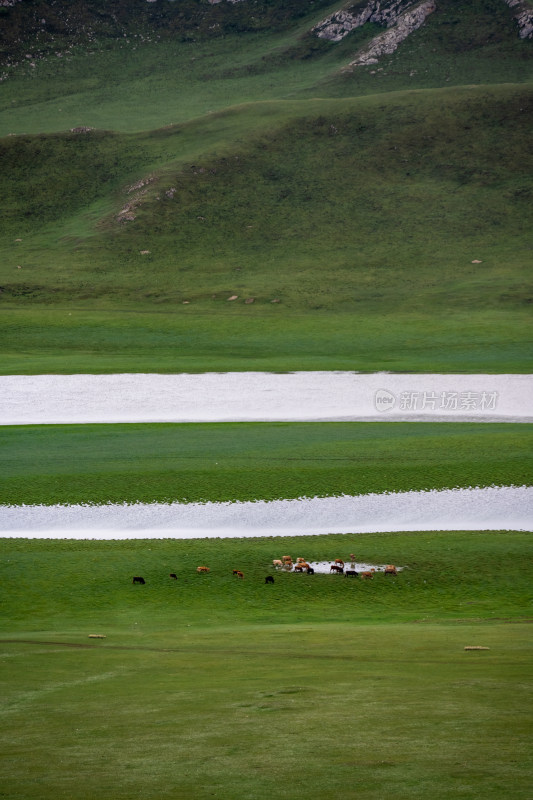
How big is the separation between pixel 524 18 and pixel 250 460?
7112 inches

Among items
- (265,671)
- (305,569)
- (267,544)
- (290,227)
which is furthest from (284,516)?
(290,227)

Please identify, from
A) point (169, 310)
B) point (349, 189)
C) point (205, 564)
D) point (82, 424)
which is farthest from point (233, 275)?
point (205, 564)

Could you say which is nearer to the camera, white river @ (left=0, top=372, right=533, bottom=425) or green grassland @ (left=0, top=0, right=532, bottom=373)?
white river @ (left=0, top=372, right=533, bottom=425)

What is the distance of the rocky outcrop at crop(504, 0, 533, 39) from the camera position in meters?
193

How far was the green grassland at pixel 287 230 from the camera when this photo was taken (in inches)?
3285

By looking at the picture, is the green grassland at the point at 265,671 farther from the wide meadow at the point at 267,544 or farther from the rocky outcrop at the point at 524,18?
the rocky outcrop at the point at 524,18

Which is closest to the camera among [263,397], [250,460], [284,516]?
→ [284,516]

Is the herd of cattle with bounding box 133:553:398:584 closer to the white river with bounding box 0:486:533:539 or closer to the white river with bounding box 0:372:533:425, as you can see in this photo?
the white river with bounding box 0:486:533:539

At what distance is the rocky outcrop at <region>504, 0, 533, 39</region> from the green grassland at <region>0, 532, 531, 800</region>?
185 m

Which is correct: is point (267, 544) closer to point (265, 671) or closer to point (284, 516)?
point (284, 516)

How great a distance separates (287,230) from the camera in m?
131

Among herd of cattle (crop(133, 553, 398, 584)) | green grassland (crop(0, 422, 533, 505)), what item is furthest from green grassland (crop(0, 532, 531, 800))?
green grassland (crop(0, 422, 533, 505))

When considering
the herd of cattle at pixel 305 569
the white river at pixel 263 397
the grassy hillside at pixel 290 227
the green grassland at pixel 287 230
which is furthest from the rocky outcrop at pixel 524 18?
the herd of cattle at pixel 305 569

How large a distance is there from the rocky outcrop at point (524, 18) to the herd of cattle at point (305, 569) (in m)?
188
